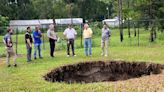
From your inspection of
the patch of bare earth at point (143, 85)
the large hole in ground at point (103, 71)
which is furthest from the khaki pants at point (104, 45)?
the patch of bare earth at point (143, 85)

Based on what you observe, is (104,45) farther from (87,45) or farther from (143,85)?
(143,85)

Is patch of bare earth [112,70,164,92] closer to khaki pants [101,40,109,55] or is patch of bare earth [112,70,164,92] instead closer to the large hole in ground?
the large hole in ground

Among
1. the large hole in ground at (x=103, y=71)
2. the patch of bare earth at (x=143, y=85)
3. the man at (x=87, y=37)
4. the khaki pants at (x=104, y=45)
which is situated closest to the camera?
the patch of bare earth at (x=143, y=85)

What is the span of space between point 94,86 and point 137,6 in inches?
848

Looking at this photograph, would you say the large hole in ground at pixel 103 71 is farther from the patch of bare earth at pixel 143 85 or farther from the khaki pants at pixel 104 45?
the patch of bare earth at pixel 143 85

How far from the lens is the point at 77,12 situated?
80125mm

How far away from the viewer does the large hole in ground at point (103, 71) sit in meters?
16.4

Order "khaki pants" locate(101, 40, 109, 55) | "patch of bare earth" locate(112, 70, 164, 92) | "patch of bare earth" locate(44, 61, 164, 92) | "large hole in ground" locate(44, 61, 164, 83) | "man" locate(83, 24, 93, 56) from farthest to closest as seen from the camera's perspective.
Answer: "man" locate(83, 24, 93, 56), "khaki pants" locate(101, 40, 109, 55), "large hole in ground" locate(44, 61, 164, 83), "patch of bare earth" locate(44, 61, 164, 92), "patch of bare earth" locate(112, 70, 164, 92)

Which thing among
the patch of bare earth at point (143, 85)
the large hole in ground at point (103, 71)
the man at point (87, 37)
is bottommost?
the large hole in ground at point (103, 71)

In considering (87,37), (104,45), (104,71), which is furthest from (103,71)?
(104,45)

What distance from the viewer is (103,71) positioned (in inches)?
675

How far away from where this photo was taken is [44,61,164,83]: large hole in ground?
53.7 feet

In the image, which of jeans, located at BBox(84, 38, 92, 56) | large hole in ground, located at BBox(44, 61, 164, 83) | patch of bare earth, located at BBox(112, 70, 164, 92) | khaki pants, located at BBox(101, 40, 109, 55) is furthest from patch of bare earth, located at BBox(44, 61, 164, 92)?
patch of bare earth, located at BBox(112, 70, 164, 92)

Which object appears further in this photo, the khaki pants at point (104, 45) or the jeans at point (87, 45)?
the jeans at point (87, 45)
